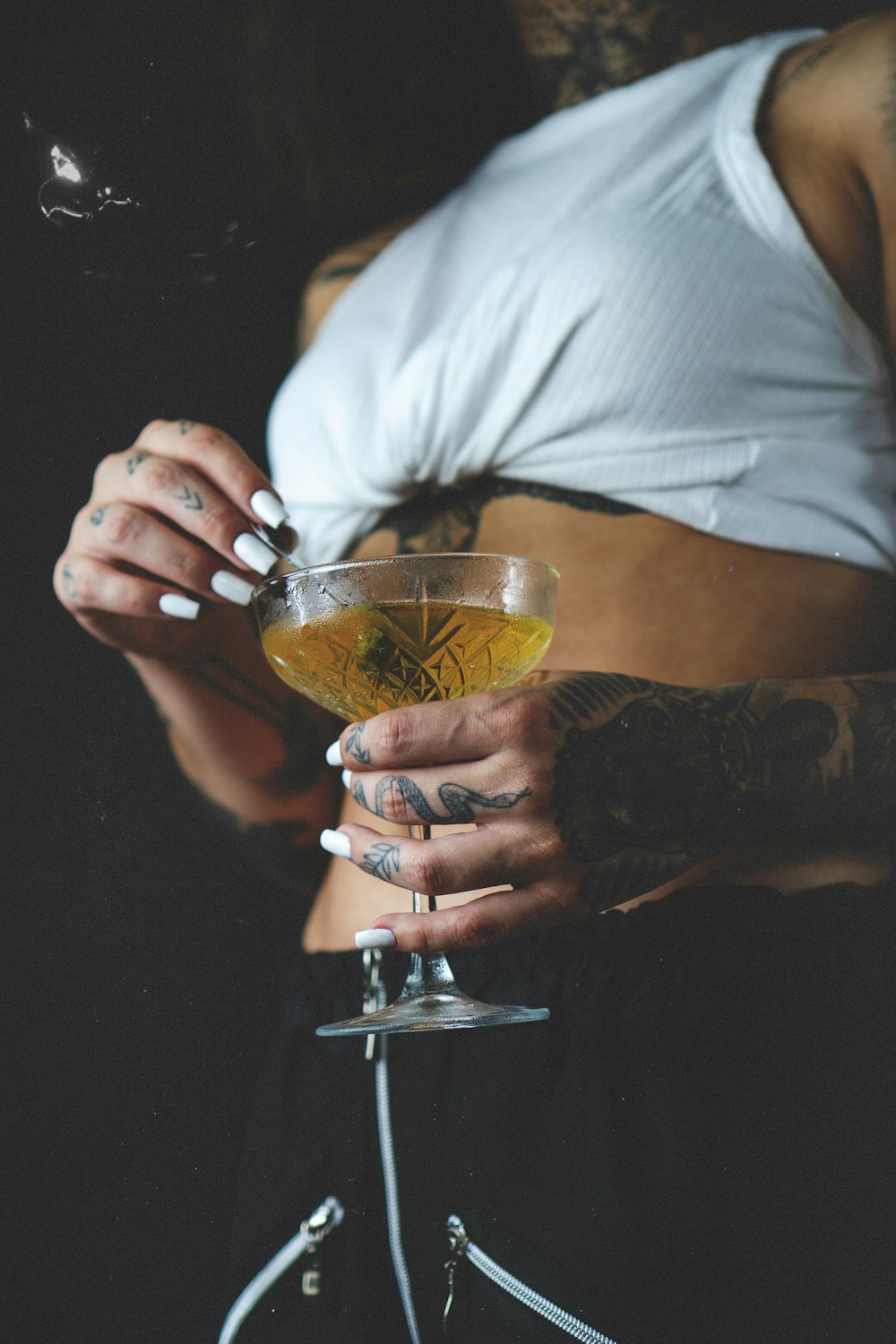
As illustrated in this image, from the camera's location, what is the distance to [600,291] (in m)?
0.85

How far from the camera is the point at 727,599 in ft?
2.72

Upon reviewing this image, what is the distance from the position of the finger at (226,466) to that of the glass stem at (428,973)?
298 mm

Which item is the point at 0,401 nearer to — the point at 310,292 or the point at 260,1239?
the point at 310,292

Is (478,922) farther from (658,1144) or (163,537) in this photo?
(163,537)

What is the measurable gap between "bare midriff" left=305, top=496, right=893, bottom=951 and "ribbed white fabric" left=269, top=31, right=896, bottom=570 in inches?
1.0

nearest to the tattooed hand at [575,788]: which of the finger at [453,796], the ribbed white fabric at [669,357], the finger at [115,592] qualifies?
the finger at [453,796]

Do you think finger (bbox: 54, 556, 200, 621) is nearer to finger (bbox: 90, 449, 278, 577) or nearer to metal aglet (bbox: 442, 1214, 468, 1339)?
finger (bbox: 90, 449, 278, 577)

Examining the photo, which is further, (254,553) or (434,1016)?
(254,553)

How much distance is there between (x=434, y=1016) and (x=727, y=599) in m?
0.41

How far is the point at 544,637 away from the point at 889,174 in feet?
1.58

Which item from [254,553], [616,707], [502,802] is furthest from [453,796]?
[254,553]

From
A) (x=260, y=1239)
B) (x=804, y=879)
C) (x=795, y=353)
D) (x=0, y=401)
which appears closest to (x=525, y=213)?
(x=795, y=353)

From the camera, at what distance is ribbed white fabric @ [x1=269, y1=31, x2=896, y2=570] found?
2.75ft

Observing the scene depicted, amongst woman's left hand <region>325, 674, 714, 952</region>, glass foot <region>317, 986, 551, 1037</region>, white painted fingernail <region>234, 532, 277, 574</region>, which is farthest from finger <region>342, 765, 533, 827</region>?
white painted fingernail <region>234, 532, 277, 574</region>
